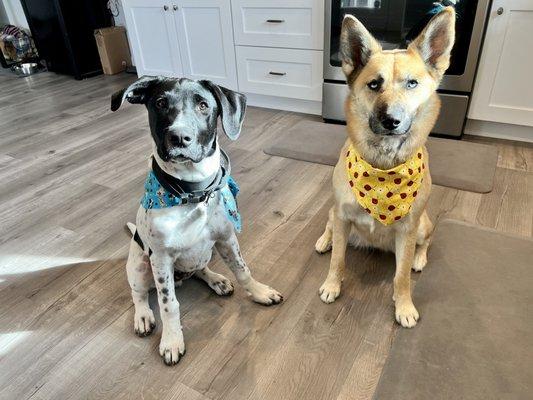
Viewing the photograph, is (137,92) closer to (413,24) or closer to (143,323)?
(143,323)

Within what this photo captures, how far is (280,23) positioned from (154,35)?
52.8 inches

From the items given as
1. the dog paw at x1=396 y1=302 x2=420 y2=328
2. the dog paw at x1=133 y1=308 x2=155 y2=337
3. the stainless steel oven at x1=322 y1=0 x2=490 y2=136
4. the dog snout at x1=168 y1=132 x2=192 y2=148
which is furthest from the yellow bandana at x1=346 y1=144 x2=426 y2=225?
the stainless steel oven at x1=322 y1=0 x2=490 y2=136

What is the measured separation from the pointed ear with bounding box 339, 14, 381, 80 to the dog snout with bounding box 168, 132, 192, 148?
0.59m

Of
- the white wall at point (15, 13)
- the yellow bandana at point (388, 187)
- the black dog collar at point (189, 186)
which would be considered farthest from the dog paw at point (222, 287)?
the white wall at point (15, 13)

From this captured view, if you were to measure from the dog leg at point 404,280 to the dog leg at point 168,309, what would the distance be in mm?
747

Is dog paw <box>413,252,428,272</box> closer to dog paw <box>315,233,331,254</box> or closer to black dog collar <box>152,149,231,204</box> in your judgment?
dog paw <box>315,233,331,254</box>

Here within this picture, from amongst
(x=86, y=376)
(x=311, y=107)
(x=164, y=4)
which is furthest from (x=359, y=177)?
(x=164, y=4)

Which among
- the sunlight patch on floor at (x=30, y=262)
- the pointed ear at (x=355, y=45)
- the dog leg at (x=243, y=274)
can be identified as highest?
the pointed ear at (x=355, y=45)

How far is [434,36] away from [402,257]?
699 millimetres

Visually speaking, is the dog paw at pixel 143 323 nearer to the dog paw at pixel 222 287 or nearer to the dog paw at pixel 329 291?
the dog paw at pixel 222 287

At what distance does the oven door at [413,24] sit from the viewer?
2320mm

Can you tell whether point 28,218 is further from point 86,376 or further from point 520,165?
point 520,165

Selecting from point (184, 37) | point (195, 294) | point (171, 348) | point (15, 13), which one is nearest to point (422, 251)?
point (195, 294)

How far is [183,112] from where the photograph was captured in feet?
3.49
